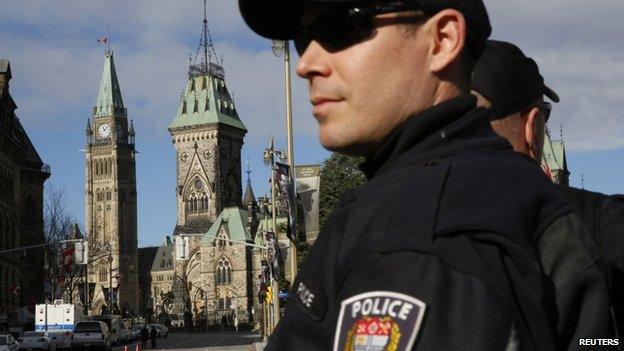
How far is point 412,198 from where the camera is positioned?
1936 mm

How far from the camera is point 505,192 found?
1968 mm

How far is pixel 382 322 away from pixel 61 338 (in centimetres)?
5653

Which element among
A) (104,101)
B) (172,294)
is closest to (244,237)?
(172,294)

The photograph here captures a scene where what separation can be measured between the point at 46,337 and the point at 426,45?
50959 mm

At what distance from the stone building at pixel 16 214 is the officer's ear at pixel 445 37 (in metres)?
65.5

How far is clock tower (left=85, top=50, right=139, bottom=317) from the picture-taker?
617 ft

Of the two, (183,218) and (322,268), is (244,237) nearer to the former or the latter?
(183,218)

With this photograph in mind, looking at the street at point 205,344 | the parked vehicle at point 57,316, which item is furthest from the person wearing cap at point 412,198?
the parked vehicle at point 57,316

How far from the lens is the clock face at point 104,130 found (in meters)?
188

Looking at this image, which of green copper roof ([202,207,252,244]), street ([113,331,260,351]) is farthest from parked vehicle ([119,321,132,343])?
green copper roof ([202,207,252,244])

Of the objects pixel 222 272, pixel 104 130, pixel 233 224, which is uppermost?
pixel 104 130

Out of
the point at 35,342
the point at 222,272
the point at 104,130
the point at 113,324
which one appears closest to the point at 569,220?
the point at 35,342

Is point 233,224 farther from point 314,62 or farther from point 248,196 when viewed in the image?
point 314,62

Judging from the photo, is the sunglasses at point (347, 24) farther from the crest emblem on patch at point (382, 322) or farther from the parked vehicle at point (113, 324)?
the parked vehicle at point (113, 324)
